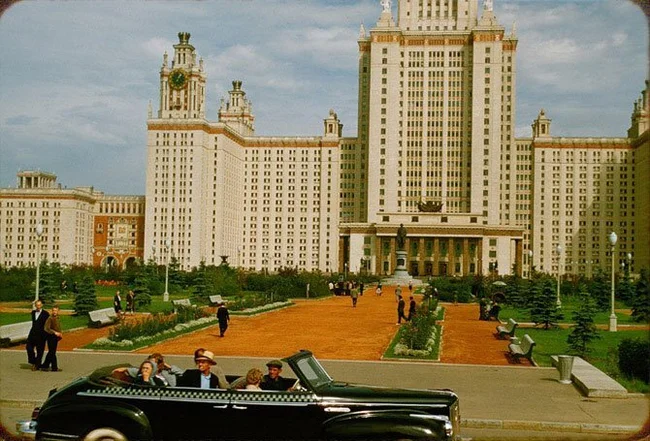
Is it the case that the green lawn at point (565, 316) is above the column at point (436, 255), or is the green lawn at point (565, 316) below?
below

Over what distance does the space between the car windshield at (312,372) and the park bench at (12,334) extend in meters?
17.7

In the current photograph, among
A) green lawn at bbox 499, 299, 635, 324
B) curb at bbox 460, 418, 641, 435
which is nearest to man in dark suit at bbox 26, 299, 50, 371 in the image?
curb at bbox 460, 418, 641, 435

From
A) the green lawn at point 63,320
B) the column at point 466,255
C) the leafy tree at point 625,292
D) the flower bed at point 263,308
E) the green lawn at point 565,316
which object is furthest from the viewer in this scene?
the column at point 466,255

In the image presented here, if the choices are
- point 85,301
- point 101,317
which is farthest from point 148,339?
point 85,301

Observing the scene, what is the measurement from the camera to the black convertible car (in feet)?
29.2

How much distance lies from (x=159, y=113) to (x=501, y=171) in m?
58.8

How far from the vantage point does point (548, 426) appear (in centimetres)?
1335

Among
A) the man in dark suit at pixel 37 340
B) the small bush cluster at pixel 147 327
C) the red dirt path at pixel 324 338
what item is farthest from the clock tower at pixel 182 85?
the man in dark suit at pixel 37 340

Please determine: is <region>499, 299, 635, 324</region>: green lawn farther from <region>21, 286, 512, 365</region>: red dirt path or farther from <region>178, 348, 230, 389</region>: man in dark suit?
<region>178, 348, 230, 389</region>: man in dark suit

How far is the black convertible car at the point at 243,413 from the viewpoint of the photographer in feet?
29.2

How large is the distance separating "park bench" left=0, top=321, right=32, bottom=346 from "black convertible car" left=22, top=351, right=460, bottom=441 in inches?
642

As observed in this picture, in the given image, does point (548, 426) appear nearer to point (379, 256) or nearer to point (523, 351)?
point (523, 351)

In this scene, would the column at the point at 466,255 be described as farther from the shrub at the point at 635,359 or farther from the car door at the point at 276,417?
the car door at the point at 276,417

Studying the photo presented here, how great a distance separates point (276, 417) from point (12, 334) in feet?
61.7
